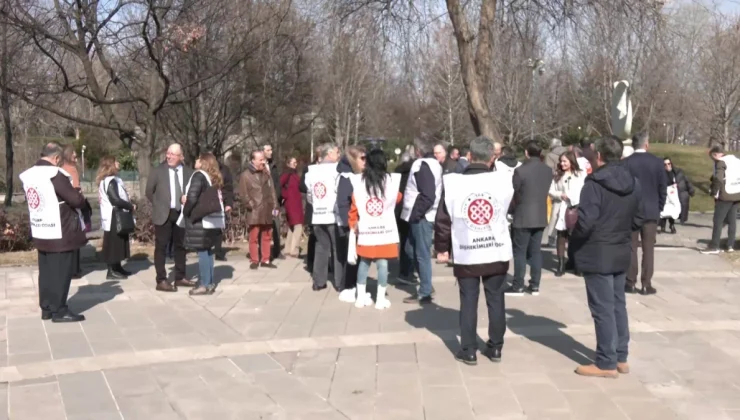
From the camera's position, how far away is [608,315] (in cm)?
593

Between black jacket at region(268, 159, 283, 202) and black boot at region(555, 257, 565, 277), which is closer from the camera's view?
black boot at region(555, 257, 565, 277)

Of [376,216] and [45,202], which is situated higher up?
[45,202]

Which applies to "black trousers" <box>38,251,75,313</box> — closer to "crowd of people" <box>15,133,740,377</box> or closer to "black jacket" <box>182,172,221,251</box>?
"crowd of people" <box>15,133,740,377</box>

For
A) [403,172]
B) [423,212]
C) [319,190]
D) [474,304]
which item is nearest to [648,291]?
[423,212]

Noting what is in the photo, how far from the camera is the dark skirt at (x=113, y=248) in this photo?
1019 cm

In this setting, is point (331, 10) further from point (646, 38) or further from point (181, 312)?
point (181, 312)

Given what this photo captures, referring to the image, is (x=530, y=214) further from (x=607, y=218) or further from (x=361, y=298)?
(x=607, y=218)

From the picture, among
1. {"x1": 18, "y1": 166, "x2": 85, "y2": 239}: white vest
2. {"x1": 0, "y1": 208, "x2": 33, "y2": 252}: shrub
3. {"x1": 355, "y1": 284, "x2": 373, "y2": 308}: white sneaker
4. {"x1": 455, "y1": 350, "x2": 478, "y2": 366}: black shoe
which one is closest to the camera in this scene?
{"x1": 455, "y1": 350, "x2": 478, "y2": 366}: black shoe

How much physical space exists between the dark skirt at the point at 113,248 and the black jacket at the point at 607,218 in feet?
21.6

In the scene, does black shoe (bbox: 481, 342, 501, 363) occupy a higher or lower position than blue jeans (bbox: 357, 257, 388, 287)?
lower

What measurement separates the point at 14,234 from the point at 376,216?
781 cm

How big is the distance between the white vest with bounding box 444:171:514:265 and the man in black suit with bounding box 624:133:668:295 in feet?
10.3

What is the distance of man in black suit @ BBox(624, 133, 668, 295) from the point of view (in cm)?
894

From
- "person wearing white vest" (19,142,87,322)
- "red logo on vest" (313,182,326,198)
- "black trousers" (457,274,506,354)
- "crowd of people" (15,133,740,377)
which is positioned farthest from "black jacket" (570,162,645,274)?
"person wearing white vest" (19,142,87,322)
